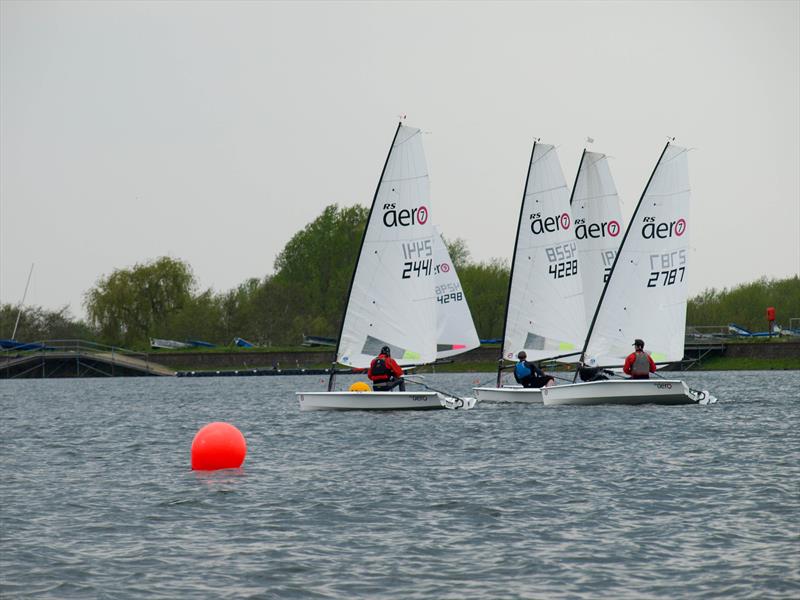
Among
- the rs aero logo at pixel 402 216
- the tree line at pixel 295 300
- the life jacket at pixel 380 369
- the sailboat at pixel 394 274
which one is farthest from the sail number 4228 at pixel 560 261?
the tree line at pixel 295 300

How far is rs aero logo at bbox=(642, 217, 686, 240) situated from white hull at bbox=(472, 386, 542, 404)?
625 cm

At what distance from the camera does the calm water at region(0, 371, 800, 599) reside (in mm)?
14383

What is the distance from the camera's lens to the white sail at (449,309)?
Answer: 2352 inches

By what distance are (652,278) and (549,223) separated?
496 centimetres

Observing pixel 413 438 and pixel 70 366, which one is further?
pixel 70 366

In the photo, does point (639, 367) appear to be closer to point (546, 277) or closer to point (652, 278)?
point (652, 278)

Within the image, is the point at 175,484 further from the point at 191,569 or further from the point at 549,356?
the point at 549,356

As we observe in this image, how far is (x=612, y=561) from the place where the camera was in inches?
593

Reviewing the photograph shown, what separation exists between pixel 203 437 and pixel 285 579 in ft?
35.3

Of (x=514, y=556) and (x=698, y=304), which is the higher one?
(x=698, y=304)

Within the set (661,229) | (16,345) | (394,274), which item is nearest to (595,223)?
(661,229)

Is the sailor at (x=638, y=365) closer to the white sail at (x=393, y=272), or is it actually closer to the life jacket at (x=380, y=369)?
the white sail at (x=393, y=272)

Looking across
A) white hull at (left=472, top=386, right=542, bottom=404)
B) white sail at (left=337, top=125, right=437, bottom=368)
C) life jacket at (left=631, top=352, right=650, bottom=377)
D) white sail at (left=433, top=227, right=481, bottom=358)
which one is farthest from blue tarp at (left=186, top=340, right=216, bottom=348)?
life jacket at (left=631, top=352, right=650, bottom=377)

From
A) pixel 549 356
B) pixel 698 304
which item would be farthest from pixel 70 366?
pixel 549 356
